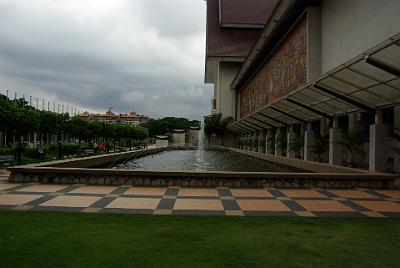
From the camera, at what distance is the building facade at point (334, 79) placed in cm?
1173

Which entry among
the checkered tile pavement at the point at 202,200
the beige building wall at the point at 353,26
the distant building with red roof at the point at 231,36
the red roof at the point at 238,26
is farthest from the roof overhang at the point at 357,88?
the distant building with red roof at the point at 231,36

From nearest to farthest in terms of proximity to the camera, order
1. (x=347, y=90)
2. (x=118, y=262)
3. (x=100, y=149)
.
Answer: (x=118, y=262)
(x=347, y=90)
(x=100, y=149)

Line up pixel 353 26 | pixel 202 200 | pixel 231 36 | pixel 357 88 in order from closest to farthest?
pixel 202 200
pixel 357 88
pixel 353 26
pixel 231 36

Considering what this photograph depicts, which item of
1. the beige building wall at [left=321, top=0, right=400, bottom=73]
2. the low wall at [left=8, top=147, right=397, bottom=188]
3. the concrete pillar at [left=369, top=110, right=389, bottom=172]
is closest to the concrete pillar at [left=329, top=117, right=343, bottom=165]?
the beige building wall at [left=321, top=0, right=400, bottom=73]

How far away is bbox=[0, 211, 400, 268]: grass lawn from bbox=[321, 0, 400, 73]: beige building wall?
10951mm

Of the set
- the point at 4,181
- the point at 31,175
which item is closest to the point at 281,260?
the point at 31,175

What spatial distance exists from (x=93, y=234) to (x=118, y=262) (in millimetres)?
1167

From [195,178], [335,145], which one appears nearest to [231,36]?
[335,145]

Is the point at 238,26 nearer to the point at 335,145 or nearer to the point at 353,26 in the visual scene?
the point at 353,26

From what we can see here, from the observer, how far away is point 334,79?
1266 centimetres

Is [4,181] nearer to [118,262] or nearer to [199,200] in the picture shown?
[199,200]

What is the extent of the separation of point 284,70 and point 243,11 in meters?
31.6

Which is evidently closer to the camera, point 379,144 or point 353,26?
point 379,144

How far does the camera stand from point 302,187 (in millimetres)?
9656
